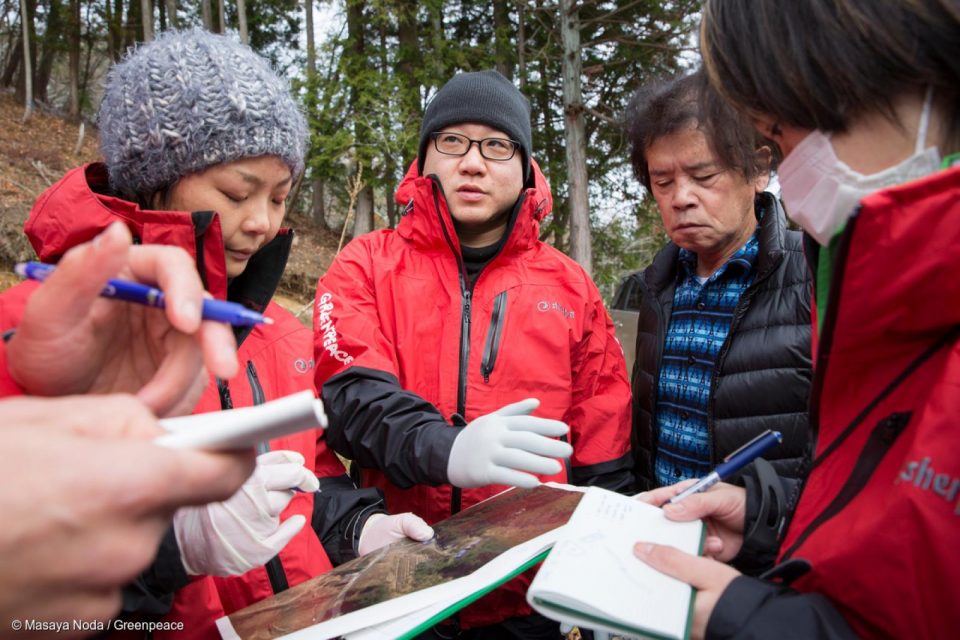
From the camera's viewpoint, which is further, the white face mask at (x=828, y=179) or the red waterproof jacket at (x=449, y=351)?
the red waterproof jacket at (x=449, y=351)

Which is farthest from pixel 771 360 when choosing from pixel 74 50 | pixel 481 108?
pixel 74 50

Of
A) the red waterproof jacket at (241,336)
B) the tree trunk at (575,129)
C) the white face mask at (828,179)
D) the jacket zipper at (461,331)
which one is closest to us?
the white face mask at (828,179)

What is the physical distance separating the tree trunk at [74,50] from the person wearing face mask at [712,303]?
72.8 ft

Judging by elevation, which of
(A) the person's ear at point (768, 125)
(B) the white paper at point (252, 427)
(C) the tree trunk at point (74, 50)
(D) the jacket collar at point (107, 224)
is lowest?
(B) the white paper at point (252, 427)

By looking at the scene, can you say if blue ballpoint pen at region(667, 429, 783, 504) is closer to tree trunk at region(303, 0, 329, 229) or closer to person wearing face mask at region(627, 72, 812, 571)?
person wearing face mask at region(627, 72, 812, 571)

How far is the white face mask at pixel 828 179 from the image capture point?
1.07 meters

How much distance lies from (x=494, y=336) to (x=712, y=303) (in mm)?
792

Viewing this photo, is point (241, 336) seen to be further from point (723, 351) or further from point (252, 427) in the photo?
point (723, 351)

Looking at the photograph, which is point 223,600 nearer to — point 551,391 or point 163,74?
point 551,391

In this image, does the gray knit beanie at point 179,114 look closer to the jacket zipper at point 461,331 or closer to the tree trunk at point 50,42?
the jacket zipper at point 461,331

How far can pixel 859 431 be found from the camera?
1124 millimetres

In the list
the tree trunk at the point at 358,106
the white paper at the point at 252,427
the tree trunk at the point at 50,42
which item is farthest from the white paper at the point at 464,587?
the tree trunk at the point at 50,42

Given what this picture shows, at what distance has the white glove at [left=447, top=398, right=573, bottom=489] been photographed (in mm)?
1558

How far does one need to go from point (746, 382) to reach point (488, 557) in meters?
1.06
